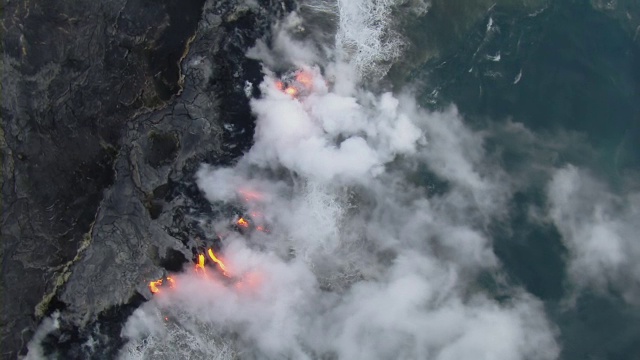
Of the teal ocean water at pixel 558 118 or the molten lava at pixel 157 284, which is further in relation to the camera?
the molten lava at pixel 157 284

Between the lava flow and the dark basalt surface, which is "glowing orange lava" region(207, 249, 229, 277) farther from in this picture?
the lava flow

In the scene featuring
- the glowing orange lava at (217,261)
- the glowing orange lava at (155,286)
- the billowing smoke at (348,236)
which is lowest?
the glowing orange lava at (155,286)

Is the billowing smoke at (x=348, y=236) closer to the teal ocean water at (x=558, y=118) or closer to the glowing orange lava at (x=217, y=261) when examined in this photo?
the glowing orange lava at (x=217, y=261)

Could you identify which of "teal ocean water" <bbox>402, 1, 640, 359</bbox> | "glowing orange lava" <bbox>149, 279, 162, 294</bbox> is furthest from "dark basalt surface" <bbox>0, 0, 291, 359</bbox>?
"teal ocean water" <bbox>402, 1, 640, 359</bbox>

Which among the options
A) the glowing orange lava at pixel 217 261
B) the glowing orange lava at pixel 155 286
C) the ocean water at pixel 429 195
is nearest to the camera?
the ocean water at pixel 429 195

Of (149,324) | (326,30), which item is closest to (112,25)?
(326,30)

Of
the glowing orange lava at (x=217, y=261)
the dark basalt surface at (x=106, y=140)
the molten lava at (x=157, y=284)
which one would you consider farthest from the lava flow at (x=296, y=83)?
the molten lava at (x=157, y=284)
